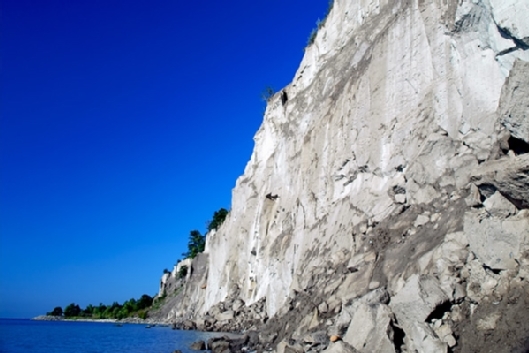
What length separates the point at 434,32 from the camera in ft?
61.5

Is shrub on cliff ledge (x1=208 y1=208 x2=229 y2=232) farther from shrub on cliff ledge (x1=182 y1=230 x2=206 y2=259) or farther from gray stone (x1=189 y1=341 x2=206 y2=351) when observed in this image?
gray stone (x1=189 y1=341 x2=206 y2=351)

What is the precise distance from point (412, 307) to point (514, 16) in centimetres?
756

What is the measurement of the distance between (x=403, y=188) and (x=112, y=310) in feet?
339

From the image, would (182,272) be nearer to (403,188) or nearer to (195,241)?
(195,241)

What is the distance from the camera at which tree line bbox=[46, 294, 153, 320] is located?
90312mm

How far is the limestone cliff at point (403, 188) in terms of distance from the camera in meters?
10.6

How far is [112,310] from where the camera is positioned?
356 feet

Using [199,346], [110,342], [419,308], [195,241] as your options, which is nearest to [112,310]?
[195,241]

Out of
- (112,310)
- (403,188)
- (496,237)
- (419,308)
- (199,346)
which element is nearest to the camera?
(496,237)

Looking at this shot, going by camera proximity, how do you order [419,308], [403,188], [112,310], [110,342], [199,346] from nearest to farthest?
[419,308] < [403,188] < [199,346] < [110,342] < [112,310]

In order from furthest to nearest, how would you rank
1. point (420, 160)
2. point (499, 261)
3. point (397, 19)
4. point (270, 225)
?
1. point (270, 225)
2. point (397, 19)
3. point (420, 160)
4. point (499, 261)

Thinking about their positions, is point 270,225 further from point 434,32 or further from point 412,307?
point 412,307

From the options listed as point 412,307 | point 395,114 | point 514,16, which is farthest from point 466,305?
point 395,114

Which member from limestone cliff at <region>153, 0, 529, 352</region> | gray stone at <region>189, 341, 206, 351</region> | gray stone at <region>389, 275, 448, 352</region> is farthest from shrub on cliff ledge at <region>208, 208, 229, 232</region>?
gray stone at <region>389, 275, 448, 352</region>
